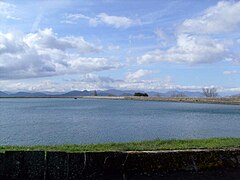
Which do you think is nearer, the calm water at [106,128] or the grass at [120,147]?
the grass at [120,147]

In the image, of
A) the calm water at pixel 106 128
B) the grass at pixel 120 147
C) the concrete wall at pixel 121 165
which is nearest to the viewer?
the concrete wall at pixel 121 165

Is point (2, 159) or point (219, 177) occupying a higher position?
point (2, 159)

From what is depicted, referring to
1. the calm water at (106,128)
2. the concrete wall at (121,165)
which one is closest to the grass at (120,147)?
the concrete wall at (121,165)

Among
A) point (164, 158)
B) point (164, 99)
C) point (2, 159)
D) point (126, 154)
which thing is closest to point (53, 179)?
point (2, 159)

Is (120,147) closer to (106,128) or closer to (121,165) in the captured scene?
(121,165)

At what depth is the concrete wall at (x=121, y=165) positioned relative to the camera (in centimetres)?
800

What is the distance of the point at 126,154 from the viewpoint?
27.5ft

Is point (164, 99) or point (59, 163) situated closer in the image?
point (59, 163)

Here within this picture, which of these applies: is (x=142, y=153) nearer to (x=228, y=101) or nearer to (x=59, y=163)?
(x=59, y=163)

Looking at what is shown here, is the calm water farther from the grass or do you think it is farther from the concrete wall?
the concrete wall

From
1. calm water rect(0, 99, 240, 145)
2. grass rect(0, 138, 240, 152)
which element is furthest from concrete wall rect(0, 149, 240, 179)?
calm water rect(0, 99, 240, 145)

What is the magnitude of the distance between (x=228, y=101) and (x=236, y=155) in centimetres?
14313

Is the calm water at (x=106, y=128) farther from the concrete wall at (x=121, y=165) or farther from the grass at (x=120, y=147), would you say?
the concrete wall at (x=121, y=165)

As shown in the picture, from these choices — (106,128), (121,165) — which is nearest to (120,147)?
(121,165)
